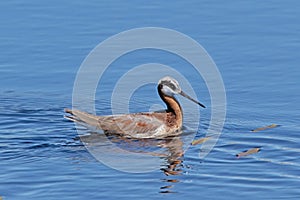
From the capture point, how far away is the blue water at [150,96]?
13.8 m

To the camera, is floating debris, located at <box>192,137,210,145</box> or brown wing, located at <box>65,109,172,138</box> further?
brown wing, located at <box>65,109,172,138</box>

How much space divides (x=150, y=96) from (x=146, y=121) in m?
1.53

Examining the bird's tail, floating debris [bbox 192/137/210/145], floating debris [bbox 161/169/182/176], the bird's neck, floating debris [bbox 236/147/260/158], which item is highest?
the bird's neck

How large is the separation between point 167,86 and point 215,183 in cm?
410

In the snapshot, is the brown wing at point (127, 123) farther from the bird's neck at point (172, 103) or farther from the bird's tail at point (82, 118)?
the bird's neck at point (172, 103)

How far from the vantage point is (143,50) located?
20547 millimetres

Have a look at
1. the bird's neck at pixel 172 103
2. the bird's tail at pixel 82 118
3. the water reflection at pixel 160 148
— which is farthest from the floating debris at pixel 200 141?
the bird's tail at pixel 82 118

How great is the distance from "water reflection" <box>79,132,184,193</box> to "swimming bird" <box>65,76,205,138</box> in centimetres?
20

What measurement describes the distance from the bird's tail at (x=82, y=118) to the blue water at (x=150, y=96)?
22 centimetres

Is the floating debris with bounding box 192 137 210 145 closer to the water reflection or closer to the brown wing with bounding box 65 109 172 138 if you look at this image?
the water reflection

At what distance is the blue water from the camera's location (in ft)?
45.2

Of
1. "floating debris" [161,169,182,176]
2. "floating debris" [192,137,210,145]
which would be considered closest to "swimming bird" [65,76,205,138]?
"floating debris" [192,137,210,145]

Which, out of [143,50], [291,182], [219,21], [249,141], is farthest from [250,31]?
[291,182]

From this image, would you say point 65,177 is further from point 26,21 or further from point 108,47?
point 26,21
